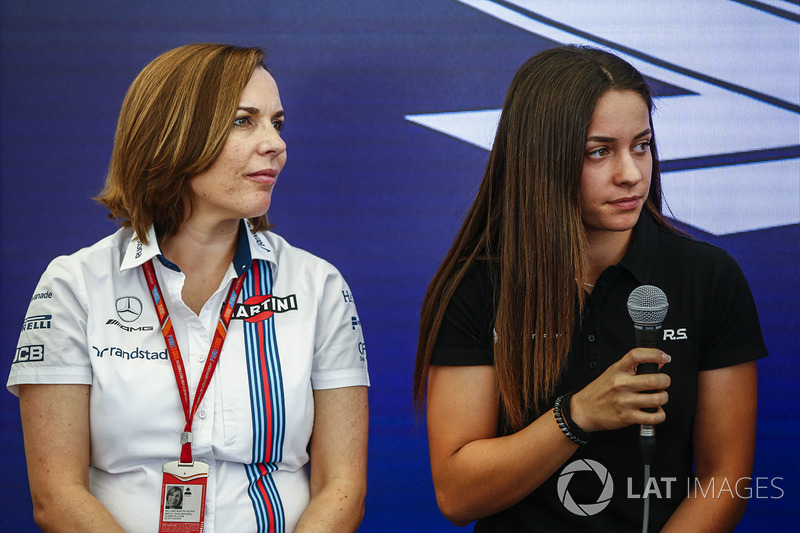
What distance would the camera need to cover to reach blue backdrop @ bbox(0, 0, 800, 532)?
2504 millimetres

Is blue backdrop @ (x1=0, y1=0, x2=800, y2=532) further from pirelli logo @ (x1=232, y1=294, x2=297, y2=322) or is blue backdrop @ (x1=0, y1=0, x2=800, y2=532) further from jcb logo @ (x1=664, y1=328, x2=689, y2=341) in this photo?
jcb logo @ (x1=664, y1=328, x2=689, y2=341)

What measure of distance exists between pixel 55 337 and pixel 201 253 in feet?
1.22

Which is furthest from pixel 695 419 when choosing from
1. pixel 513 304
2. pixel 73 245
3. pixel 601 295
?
pixel 73 245

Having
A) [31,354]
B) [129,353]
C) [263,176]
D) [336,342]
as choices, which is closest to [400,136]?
[263,176]

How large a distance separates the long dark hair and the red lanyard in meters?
0.45

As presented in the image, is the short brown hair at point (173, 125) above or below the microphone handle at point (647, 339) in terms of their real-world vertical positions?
above

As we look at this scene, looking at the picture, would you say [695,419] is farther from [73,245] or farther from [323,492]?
[73,245]

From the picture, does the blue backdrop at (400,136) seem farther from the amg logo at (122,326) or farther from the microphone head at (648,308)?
the microphone head at (648,308)

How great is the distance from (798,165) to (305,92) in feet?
4.76

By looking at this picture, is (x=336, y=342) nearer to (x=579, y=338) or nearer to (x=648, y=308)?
(x=579, y=338)

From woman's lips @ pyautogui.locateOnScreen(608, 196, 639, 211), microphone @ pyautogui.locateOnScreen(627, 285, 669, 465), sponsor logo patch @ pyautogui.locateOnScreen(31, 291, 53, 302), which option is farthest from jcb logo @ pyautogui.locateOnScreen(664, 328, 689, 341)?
sponsor logo patch @ pyautogui.locateOnScreen(31, 291, 53, 302)

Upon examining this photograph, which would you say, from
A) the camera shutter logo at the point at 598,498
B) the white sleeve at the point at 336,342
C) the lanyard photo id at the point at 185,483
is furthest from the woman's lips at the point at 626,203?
the lanyard photo id at the point at 185,483

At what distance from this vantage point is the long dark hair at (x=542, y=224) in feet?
5.70

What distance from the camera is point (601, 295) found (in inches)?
70.7
